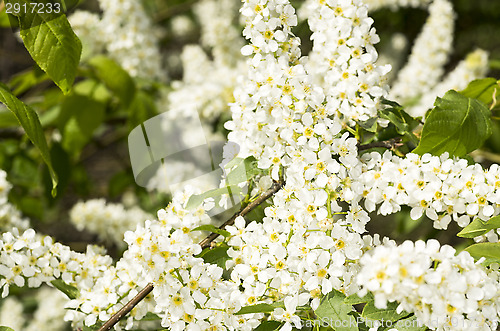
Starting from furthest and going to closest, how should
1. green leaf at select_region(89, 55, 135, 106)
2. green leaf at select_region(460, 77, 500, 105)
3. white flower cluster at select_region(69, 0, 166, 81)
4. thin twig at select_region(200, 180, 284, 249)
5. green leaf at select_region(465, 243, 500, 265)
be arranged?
white flower cluster at select_region(69, 0, 166, 81), green leaf at select_region(89, 55, 135, 106), green leaf at select_region(460, 77, 500, 105), thin twig at select_region(200, 180, 284, 249), green leaf at select_region(465, 243, 500, 265)

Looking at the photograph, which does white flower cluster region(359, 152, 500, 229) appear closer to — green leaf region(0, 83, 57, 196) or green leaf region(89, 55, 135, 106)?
green leaf region(0, 83, 57, 196)

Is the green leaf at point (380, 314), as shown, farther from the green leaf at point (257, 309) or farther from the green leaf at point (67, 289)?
the green leaf at point (67, 289)

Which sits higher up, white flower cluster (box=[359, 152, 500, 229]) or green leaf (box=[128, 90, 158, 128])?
white flower cluster (box=[359, 152, 500, 229])

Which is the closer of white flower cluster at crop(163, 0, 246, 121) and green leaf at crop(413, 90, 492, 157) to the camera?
green leaf at crop(413, 90, 492, 157)

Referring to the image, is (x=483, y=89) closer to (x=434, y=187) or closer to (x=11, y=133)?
(x=434, y=187)

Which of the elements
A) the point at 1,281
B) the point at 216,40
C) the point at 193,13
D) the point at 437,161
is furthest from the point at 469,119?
the point at 193,13

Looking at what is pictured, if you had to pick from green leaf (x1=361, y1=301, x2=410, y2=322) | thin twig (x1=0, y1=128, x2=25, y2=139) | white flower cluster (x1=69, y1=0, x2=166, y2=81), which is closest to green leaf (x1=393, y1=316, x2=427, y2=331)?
green leaf (x1=361, y1=301, x2=410, y2=322)

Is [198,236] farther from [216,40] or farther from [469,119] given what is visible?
[216,40]
